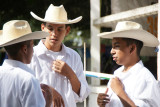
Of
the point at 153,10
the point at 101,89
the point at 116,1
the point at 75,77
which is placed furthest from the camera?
the point at 116,1

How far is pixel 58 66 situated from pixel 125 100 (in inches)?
28.8

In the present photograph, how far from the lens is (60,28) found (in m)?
2.88

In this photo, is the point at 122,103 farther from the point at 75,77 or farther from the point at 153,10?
the point at 153,10

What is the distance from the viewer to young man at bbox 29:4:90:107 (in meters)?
2.70

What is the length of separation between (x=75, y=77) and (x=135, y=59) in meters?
0.60

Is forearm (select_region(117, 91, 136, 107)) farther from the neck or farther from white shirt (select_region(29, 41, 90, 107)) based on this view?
the neck

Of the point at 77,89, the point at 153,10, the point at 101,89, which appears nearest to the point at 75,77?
the point at 77,89

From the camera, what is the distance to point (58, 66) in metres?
2.66

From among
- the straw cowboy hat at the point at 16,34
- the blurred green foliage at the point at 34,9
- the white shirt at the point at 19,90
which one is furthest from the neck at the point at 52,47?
the blurred green foliage at the point at 34,9

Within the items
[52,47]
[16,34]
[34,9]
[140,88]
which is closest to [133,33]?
[140,88]

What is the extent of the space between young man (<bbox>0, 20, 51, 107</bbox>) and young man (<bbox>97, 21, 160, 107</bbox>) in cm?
74

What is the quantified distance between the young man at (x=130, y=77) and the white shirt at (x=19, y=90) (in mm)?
755

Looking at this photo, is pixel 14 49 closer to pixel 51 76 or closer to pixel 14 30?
pixel 14 30

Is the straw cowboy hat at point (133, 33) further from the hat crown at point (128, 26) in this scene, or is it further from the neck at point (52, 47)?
the neck at point (52, 47)
